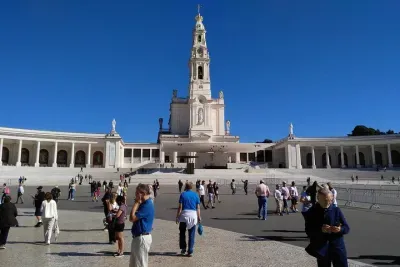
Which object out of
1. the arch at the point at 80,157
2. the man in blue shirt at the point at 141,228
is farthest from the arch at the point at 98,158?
the man in blue shirt at the point at 141,228

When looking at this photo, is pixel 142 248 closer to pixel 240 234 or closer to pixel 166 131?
pixel 240 234

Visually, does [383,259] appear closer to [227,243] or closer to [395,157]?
[227,243]

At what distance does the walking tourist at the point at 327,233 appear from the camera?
13.9 feet

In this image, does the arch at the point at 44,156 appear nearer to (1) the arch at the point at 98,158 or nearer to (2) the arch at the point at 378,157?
(1) the arch at the point at 98,158

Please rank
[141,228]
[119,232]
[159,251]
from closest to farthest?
1. [141,228]
2. [119,232]
3. [159,251]

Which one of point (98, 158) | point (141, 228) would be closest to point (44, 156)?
point (98, 158)

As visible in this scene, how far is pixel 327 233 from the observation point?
14.1 ft

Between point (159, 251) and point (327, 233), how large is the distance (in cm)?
478

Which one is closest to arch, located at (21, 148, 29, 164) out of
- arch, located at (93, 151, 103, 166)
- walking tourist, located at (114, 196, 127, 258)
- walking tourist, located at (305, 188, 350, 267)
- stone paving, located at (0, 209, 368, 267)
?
arch, located at (93, 151, 103, 166)

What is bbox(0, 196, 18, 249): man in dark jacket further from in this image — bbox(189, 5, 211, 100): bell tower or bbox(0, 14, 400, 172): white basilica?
bbox(189, 5, 211, 100): bell tower

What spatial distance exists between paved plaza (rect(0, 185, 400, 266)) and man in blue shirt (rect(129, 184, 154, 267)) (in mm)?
1602

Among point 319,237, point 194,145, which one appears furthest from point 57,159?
point 319,237

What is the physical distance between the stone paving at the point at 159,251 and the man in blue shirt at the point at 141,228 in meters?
1.60

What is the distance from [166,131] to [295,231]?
72.7 metres
